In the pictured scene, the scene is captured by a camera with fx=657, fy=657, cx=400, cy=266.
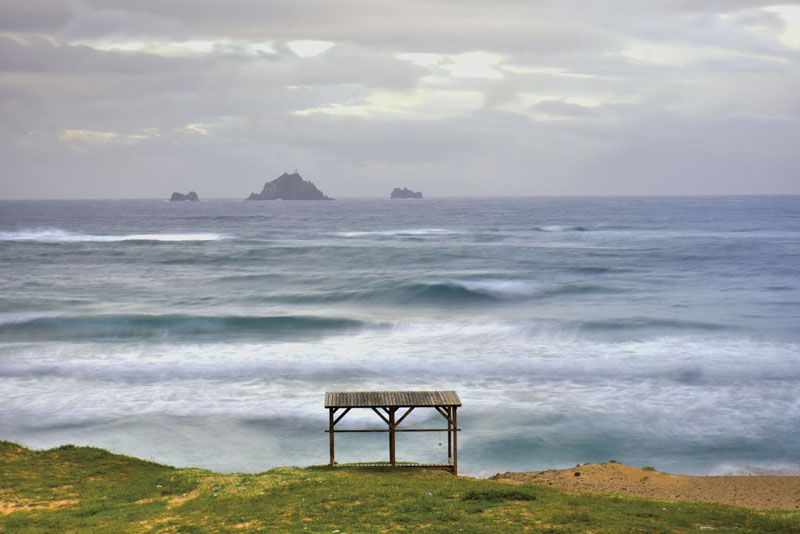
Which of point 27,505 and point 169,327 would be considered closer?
point 27,505

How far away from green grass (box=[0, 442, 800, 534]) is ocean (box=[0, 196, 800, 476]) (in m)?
4.49

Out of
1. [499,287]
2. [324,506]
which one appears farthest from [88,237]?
[324,506]

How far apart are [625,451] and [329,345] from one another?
59.1 feet

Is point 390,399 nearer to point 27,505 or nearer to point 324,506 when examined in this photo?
point 324,506

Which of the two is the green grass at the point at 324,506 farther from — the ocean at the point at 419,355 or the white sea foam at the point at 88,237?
the white sea foam at the point at 88,237

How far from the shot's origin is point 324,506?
47.2 feet

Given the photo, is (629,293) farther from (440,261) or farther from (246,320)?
(246,320)

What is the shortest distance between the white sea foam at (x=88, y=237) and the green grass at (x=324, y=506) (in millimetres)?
82943

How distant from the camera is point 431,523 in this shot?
43.8ft

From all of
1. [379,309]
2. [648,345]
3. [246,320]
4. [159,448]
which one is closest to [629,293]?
[648,345]

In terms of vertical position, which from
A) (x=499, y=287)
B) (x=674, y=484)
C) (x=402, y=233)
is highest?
(x=402, y=233)

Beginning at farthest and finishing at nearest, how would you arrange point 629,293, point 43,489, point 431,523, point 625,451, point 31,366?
1. point 629,293
2. point 31,366
3. point 625,451
4. point 43,489
5. point 431,523

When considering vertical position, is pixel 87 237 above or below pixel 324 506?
above

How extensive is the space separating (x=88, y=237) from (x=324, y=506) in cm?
9620
